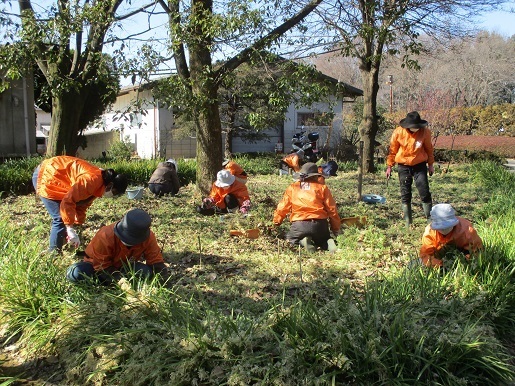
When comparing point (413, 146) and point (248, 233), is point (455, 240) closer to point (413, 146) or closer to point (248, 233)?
point (248, 233)

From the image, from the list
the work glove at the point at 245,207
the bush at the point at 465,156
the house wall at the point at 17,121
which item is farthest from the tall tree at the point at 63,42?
the bush at the point at 465,156

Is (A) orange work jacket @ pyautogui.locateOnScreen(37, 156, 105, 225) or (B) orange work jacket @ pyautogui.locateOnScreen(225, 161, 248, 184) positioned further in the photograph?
(B) orange work jacket @ pyautogui.locateOnScreen(225, 161, 248, 184)

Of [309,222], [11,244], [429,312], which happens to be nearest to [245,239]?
[309,222]

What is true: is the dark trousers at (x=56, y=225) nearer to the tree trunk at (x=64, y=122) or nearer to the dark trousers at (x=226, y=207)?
the dark trousers at (x=226, y=207)

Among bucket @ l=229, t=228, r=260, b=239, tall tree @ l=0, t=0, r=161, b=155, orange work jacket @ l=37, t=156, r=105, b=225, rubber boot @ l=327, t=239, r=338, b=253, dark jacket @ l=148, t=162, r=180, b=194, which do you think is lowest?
rubber boot @ l=327, t=239, r=338, b=253

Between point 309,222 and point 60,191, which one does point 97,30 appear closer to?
point 60,191

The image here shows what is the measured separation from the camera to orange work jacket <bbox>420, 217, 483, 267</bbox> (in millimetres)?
4453

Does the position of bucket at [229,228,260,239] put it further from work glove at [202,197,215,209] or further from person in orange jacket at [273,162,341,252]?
work glove at [202,197,215,209]

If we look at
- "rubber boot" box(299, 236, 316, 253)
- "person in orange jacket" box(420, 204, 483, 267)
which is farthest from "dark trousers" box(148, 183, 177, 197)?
"person in orange jacket" box(420, 204, 483, 267)

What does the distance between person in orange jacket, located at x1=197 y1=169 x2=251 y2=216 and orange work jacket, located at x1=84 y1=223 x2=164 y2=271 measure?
3.42 m

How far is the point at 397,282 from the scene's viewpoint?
3764mm

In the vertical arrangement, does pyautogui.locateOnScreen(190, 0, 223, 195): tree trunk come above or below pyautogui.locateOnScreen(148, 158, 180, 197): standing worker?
above

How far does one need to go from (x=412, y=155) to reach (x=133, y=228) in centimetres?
439

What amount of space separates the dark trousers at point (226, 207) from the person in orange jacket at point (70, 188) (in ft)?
A: 8.76
